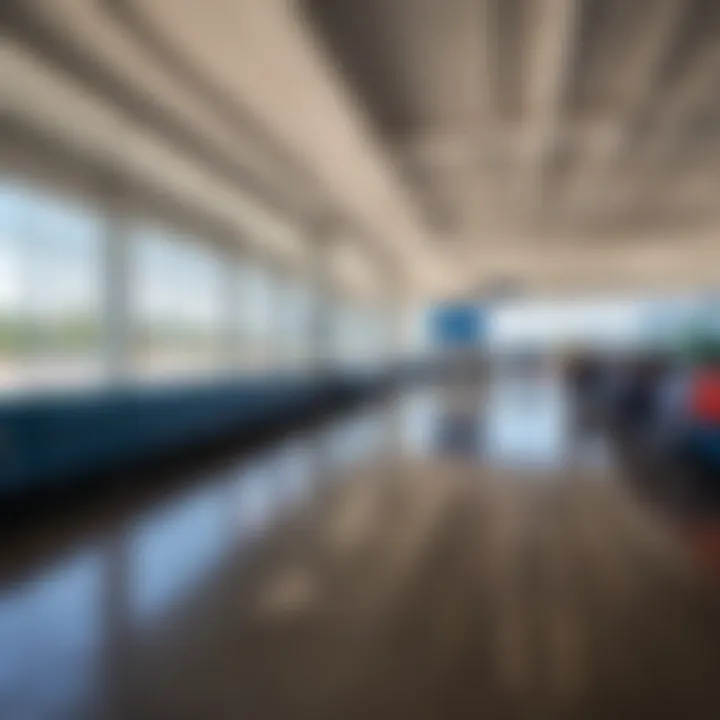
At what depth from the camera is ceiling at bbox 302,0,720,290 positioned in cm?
382

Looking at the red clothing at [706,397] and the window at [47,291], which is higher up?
the window at [47,291]

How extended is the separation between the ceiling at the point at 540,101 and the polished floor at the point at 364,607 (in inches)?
126

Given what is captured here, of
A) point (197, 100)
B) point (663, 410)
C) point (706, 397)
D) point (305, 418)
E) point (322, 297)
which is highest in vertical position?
point (197, 100)

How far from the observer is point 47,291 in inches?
186

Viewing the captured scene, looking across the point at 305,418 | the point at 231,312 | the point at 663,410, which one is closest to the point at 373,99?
the point at 231,312

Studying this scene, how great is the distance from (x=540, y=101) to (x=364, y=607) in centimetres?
450

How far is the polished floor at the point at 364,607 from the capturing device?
78.9 inches

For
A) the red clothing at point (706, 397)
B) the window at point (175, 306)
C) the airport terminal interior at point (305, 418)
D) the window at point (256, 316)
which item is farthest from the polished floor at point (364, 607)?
the window at point (256, 316)

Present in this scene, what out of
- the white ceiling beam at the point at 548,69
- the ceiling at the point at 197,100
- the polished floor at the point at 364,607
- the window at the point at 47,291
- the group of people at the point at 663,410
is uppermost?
the white ceiling beam at the point at 548,69

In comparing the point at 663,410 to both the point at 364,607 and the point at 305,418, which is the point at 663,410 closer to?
the point at 305,418

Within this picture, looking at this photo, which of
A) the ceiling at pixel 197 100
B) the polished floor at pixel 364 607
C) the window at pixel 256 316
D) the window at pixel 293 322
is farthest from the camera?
the window at pixel 293 322

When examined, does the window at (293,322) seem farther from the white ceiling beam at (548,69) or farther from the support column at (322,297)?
the white ceiling beam at (548,69)

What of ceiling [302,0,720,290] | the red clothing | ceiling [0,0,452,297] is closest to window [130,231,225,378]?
ceiling [0,0,452,297]

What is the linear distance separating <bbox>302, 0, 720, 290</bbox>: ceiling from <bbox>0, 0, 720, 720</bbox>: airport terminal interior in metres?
0.04
